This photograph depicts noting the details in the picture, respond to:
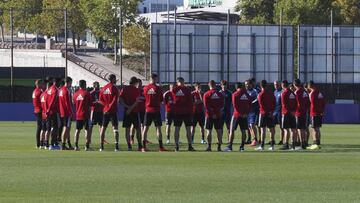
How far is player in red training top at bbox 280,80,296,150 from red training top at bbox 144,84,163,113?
363cm

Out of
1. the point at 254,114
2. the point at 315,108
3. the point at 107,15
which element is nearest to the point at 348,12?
the point at 107,15

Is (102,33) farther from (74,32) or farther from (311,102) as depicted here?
(311,102)

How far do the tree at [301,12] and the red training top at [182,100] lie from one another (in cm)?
5969

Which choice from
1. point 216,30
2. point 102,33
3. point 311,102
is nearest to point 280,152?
point 311,102

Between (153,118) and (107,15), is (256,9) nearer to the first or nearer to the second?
(107,15)

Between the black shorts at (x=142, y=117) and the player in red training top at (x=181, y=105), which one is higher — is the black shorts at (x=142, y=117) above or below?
below

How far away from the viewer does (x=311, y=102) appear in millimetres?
28516

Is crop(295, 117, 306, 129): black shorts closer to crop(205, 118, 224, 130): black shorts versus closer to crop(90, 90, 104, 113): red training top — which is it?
crop(205, 118, 224, 130): black shorts

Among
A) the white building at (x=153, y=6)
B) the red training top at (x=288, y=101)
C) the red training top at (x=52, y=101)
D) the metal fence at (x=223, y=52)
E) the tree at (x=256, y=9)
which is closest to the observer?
the red training top at (x=52, y=101)

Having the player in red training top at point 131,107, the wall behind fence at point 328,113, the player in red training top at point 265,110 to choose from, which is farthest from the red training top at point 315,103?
the wall behind fence at point 328,113

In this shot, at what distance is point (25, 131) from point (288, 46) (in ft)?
90.2

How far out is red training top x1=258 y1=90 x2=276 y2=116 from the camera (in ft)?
88.1

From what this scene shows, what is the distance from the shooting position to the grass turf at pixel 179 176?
1559cm

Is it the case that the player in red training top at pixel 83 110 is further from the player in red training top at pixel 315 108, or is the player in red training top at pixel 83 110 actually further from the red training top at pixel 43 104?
the player in red training top at pixel 315 108
